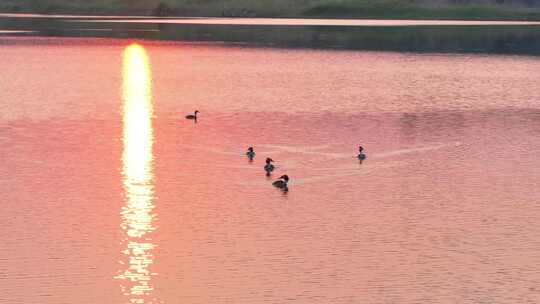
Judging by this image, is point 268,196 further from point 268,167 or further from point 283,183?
point 268,167

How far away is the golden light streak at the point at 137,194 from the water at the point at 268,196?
13cm

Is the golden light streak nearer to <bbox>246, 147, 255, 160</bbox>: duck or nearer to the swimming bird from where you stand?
<bbox>246, 147, 255, 160</bbox>: duck

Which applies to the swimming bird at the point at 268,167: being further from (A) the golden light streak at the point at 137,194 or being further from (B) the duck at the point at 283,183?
(A) the golden light streak at the point at 137,194

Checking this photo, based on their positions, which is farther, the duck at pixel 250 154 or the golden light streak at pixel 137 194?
the duck at pixel 250 154

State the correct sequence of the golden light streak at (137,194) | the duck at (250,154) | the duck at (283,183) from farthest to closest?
the duck at (250,154) < the duck at (283,183) < the golden light streak at (137,194)

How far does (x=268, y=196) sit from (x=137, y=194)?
5.71m

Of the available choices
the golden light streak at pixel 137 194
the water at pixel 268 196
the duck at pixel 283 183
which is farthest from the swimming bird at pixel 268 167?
the golden light streak at pixel 137 194

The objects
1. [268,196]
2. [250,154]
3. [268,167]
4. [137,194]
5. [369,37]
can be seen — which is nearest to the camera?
[268,196]

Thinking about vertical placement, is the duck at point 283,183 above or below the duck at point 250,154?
below

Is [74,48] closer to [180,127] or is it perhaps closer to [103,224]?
[180,127]

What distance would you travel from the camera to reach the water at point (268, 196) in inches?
1425

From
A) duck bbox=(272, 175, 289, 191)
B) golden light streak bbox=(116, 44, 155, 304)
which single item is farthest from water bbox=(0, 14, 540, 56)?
duck bbox=(272, 175, 289, 191)

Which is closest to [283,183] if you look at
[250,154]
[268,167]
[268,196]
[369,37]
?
[268,196]

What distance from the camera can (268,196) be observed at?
1949 inches
